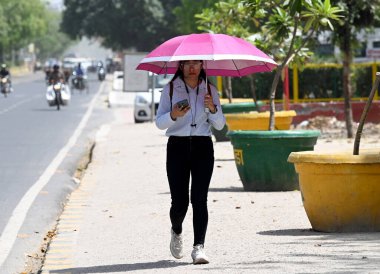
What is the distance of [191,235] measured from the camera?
11.2m

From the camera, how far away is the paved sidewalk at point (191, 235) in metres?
9.16

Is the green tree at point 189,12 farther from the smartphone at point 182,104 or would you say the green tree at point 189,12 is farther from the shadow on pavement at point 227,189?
the smartphone at point 182,104

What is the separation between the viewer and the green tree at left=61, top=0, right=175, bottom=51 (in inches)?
3799

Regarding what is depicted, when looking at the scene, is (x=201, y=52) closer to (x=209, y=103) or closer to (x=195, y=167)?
(x=209, y=103)

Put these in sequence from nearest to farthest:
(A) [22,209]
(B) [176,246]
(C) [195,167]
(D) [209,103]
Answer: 1. (D) [209,103]
2. (C) [195,167]
3. (B) [176,246]
4. (A) [22,209]

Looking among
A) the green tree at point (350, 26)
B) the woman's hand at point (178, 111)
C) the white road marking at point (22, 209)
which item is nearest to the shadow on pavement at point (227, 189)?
the white road marking at point (22, 209)

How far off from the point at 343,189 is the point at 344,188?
0.01m

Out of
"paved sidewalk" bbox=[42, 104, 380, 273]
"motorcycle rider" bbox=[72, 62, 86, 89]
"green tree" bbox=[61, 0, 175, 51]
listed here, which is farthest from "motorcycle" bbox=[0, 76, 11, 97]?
"paved sidewalk" bbox=[42, 104, 380, 273]

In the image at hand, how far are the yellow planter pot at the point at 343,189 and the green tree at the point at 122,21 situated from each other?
8526 centimetres

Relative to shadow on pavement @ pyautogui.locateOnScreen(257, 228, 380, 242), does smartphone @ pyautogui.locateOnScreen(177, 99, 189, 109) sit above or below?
above

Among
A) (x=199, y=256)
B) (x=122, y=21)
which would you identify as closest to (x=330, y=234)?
(x=199, y=256)

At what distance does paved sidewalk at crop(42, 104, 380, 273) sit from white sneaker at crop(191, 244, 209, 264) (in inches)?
2.3

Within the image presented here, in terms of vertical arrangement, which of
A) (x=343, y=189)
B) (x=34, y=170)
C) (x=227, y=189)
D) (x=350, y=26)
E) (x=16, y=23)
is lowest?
(x=16, y=23)

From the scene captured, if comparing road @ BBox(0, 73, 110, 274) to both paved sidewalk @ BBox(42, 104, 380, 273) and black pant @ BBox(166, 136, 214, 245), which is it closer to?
paved sidewalk @ BBox(42, 104, 380, 273)
